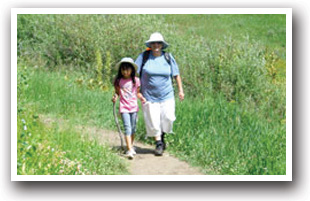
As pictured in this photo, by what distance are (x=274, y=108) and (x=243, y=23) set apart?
552 cm

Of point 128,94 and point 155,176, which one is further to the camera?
point 128,94

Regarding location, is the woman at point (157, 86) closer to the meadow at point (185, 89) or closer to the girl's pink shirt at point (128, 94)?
the girl's pink shirt at point (128, 94)

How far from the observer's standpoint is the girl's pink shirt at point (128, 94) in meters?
8.03

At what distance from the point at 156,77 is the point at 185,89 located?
3672 mm

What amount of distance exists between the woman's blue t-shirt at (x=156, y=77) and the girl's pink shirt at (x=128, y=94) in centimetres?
15

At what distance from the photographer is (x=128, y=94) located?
26.4 ft

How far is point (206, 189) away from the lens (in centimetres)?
610

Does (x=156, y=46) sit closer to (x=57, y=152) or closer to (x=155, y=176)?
(x=57, y=152)

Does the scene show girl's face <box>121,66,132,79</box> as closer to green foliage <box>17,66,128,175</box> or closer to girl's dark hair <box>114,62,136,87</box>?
girl's dark hair <box>114,62,136,87</box>

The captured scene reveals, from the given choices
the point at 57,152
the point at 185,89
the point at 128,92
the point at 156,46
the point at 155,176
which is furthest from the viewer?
the point at 185,89

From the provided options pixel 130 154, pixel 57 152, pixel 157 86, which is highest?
pixel 157 86

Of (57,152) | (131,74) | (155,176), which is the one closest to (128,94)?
(131,74)

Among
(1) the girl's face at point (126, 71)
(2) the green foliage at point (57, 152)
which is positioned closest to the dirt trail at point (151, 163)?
(2) the green foliage at point (57, 152)
